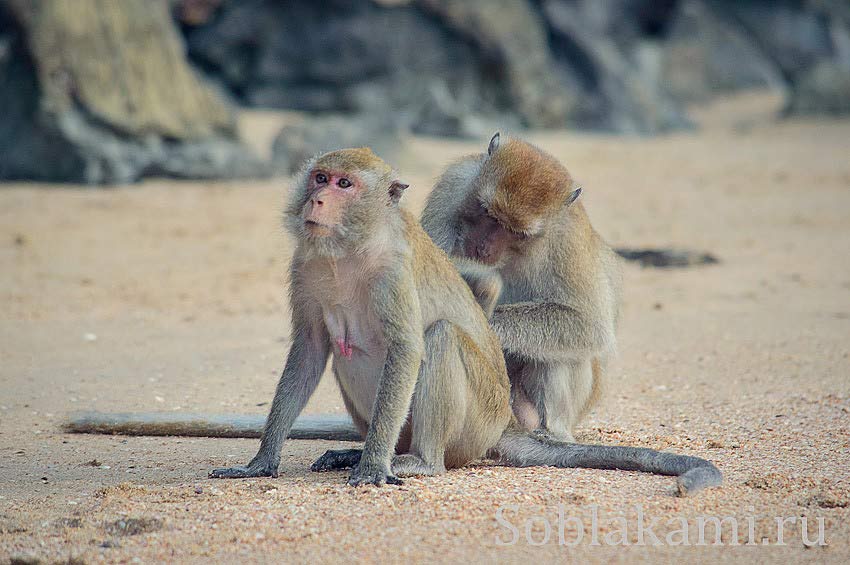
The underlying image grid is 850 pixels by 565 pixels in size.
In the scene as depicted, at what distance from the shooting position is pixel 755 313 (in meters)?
8.88

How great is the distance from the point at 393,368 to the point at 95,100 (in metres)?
10.6

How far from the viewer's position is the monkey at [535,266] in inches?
223

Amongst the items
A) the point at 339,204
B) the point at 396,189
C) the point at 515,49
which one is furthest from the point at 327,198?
the point at 515,49

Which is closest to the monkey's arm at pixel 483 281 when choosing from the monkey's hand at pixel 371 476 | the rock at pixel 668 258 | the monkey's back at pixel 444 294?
the monkey's back at pixel 444 294

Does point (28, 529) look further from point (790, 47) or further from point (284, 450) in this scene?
point (790, 47)

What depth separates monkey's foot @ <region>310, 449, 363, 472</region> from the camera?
16.7 feet

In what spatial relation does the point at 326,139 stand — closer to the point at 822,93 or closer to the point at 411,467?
the point at 411,467

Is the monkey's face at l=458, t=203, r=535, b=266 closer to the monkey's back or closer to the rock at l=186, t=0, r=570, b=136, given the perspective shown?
the monkey's back

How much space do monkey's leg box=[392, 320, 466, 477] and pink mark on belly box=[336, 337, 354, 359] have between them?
1.11 feet

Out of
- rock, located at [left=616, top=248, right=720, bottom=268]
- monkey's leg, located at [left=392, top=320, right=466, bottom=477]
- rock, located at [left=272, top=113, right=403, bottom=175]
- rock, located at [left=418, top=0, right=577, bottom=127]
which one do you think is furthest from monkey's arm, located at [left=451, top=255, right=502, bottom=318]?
rock, located at [left=418, top=0, right=577, bottom=127]

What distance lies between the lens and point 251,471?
4.82 meters

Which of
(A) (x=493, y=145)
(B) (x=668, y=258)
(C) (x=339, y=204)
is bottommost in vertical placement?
(B) (x=668, y=258)


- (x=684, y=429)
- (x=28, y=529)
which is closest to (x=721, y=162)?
(x=684, y=429)

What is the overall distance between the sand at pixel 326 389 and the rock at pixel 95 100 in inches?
18.9
